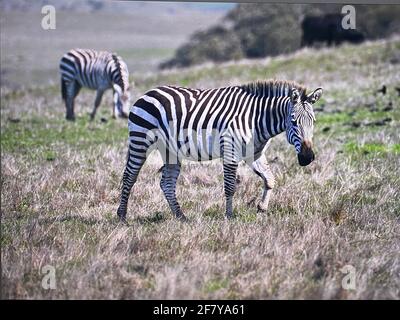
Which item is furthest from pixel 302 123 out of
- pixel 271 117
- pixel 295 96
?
pixel 271 117

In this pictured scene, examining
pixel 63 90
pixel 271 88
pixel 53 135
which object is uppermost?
pixel 63 90

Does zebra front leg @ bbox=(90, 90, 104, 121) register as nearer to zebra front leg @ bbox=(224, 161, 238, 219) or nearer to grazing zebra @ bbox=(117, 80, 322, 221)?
grazing zebra @ bbox=(117, 80, 322, 221)

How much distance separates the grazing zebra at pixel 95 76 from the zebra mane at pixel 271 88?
21.2 feet

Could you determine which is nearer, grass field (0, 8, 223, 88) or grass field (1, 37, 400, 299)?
grass field (1, 37, 400, 299)

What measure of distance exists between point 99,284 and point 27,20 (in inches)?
759

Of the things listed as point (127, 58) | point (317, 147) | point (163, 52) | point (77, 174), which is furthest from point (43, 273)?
point (163, 52)

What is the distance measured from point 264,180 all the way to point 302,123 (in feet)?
3.29

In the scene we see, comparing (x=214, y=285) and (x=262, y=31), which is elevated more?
(x=262, y=31)

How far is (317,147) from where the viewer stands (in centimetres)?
1080

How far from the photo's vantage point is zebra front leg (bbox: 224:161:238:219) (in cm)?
753

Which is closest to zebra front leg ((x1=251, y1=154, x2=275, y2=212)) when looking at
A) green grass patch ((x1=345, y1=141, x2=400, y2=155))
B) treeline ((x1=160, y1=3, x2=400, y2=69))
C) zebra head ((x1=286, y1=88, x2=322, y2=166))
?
zebra head ((x1=286, y1=88, x2=322, y2=166))

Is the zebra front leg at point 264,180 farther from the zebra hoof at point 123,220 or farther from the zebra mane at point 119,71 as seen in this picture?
the zebra mane at point 119,71

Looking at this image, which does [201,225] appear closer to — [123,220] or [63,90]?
[123,220]

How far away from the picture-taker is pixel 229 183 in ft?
24.8
